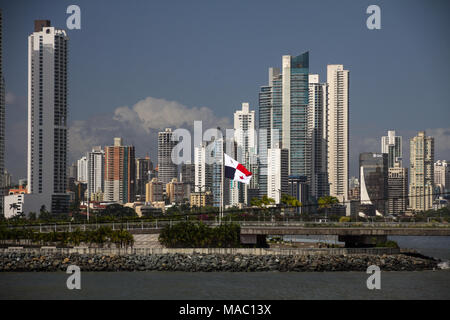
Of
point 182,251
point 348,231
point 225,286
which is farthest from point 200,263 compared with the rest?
point 348,231

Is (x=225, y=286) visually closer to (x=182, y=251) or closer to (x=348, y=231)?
(x=182, y=251)

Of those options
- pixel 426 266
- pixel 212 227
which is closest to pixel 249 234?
pixel 212 227

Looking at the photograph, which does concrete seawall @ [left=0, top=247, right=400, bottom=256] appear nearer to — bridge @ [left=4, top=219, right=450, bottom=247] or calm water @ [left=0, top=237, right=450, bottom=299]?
bridge @ [left=4, top=219, right=450, bottom=247]

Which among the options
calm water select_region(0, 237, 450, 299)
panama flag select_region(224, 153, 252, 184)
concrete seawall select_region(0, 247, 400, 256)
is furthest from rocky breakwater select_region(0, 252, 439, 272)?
panama flag select_region(224, 153, 252, 184)

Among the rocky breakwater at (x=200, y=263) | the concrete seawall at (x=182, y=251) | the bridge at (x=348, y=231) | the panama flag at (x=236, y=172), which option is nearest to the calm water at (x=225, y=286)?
the rocky breakwater at (x=200, y=263)

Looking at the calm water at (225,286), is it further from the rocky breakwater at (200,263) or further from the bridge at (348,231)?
the bridge at (348,231)
